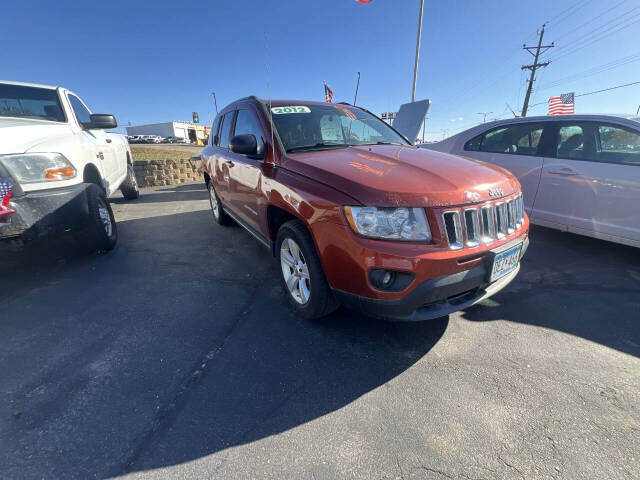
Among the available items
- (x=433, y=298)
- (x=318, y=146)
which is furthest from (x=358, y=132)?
(x=433, y=298)

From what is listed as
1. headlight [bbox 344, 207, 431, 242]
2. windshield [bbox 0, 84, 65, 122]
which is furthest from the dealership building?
headlight [bbox 344, 207, 431, 242]

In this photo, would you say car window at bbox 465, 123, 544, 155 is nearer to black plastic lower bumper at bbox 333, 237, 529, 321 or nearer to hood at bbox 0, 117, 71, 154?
black plastic lower bumper at bbox 333, 237, 529, 321

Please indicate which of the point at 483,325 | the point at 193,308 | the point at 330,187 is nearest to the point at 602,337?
the point at 483,325

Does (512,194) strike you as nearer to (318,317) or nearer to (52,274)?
(318,317)

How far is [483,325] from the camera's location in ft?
8.02

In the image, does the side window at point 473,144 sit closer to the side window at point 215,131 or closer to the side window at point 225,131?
the side window at point 225,131

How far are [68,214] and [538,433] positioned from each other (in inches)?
163

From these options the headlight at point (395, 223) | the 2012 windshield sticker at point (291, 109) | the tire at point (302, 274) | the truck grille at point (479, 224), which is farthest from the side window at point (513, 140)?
the tire at point (302, 274)

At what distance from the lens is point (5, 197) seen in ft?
8.56

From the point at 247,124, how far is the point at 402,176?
2.05 m

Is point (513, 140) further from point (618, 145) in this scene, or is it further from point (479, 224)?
point (479, 224)

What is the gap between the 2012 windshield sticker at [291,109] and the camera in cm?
296

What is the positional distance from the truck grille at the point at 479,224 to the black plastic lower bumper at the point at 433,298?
13 cm

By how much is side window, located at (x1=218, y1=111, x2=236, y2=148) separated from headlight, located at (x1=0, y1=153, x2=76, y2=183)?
5.58 feet
